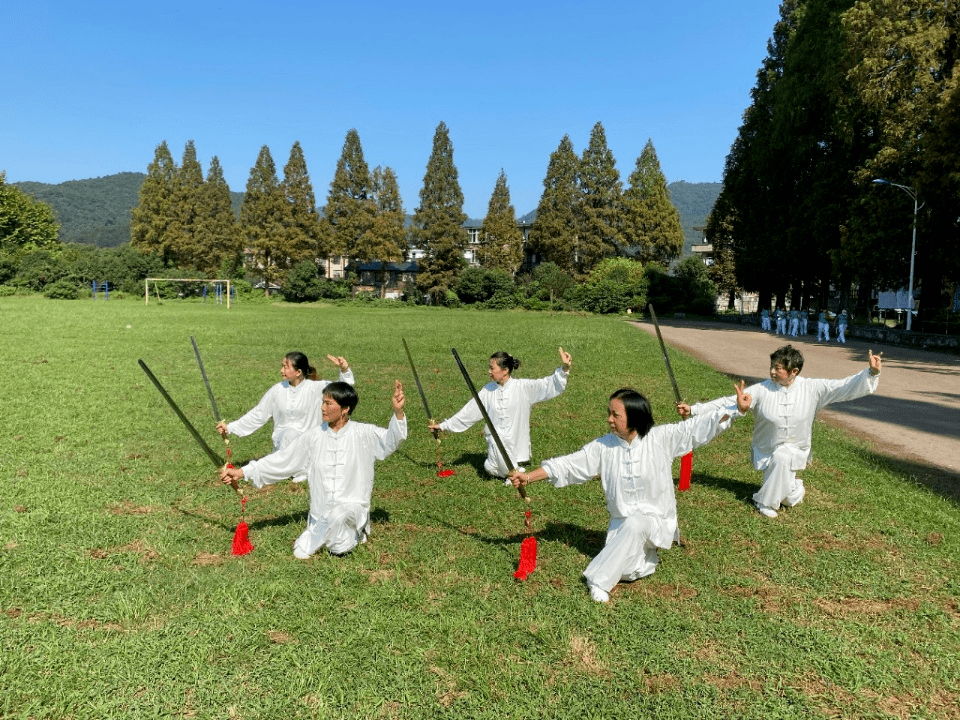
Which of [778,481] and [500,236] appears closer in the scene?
[778,481]

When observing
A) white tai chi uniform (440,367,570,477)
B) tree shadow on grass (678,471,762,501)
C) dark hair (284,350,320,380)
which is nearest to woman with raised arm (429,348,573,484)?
white tai chi uniform (440,367,570,477)

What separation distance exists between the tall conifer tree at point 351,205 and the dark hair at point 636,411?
209 ft

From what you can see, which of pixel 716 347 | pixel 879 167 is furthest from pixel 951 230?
pixel 716 347

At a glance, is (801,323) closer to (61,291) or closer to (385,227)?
(385,227)

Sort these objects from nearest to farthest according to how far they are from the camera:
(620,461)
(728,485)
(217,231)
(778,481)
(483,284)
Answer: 1. (620,461)
2. (778,481)
3. (728,485)
4. (483,284)
5. (217,231)

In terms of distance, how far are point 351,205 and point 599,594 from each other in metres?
65.8

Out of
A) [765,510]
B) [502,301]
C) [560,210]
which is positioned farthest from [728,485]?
[560,210]

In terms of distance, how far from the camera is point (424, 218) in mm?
66375

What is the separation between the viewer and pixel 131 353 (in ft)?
66.0

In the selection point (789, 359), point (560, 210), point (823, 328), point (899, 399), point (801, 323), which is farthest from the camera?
point (560, 210)

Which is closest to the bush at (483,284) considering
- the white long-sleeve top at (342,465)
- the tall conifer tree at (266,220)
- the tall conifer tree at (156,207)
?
the tall conifer tree at (266,220)

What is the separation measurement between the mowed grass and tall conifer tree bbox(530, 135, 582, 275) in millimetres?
60105

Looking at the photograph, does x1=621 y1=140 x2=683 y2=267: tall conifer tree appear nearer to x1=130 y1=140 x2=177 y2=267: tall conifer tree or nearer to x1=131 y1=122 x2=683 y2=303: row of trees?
x1=131 y1=122 x2=683 y2=303: row of trees

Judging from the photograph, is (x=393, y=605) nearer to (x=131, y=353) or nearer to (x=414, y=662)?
(x=414, y=662)
